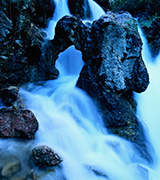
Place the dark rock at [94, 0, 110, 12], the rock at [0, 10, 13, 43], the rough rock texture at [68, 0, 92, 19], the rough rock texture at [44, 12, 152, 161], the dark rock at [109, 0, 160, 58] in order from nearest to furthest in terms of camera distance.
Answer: the rough rock texture at [44, 12, 152, 161], the rock at [0, 10, 13, 43], the dark rock at [109, 0, 160, 58], the rough rock texture at [68, 0, 92, 19], the dark rock at [94, 0, 110, 12]

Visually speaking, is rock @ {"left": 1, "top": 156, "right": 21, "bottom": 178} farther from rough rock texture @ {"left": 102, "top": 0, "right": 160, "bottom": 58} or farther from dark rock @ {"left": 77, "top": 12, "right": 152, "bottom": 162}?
rough rock texture @ {"left": 102, "top": 0, "right": 160, "bottom": 58}

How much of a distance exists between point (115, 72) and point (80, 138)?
231 centimetres

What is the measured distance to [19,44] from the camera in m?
5.52

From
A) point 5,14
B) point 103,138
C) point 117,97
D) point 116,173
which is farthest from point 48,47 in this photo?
point 116,173

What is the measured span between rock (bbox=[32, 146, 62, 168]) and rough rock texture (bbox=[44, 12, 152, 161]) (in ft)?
7.25

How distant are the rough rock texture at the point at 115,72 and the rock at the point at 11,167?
270cm

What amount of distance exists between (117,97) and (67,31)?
354 centimetres

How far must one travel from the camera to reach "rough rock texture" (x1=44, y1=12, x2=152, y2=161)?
4301 millimetres

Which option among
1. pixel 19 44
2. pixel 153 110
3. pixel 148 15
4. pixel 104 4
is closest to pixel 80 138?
pixel 153 110

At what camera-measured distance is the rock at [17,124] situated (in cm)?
302

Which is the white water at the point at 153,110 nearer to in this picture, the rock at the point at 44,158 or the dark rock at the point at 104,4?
the rock at the point at 44,158

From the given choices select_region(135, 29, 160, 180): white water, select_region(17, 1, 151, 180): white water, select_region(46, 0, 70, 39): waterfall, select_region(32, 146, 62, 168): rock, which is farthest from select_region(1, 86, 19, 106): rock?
select_region(46, 0, 70, 39): waterfall

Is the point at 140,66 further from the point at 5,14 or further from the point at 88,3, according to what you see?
the point at 88,3

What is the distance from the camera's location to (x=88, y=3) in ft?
36.5
